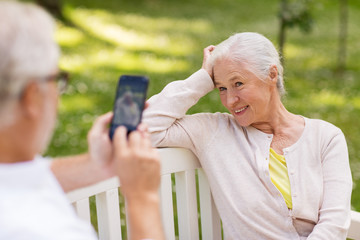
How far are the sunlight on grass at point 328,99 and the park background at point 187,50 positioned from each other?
1 centimetres

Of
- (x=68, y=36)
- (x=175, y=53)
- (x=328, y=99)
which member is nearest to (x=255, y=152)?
(x=328, y=99)

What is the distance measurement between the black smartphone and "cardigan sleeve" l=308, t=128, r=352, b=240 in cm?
114

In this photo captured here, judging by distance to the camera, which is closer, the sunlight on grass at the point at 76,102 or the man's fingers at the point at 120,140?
the man's fingers at the point at 120,140

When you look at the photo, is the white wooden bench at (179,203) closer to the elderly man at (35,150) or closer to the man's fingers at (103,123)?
the man's fingers at (103,123)

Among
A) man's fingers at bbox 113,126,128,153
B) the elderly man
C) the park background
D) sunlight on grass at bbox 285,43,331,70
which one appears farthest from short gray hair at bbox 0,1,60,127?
sunlight on grass at bbox 285,43,331,70

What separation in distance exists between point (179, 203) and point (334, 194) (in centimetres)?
72

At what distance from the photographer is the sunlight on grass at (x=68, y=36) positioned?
31.6ft

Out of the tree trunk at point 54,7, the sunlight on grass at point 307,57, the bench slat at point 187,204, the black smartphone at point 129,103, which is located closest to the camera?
the black smartphone at point 129,103

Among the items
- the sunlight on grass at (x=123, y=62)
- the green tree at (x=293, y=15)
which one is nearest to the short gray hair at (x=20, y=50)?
the green tree at (x=293, y=15)

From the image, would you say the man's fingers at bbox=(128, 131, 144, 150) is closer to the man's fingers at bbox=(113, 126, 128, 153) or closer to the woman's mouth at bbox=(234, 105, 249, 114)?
the man's fingers at bbox=(113, 126, 128, 153)

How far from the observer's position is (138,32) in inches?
420

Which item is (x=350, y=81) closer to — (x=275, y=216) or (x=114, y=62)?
(x=114, y=62)

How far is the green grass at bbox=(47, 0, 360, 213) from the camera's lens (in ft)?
22.5

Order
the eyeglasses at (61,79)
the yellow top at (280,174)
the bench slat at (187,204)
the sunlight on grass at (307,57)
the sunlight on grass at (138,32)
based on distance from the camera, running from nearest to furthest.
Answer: the eyeglasses at (61,79) → the yellow top at (280,174) → the bench slat at (187,204) → the sunlight on grass at (307,57) → the sunlight on grass at (138,32)
